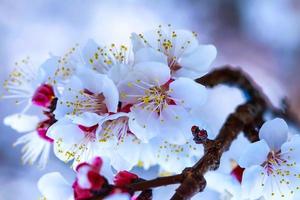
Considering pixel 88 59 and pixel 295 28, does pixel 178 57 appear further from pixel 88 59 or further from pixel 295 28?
pixel 295 28

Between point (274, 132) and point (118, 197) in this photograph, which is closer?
point (118, 197)

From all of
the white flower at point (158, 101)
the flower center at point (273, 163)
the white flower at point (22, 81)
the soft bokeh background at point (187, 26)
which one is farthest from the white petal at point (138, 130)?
the soft bokeh background at point (187, 26)

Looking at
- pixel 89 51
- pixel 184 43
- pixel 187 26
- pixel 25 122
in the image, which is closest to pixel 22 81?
pixel 25 122

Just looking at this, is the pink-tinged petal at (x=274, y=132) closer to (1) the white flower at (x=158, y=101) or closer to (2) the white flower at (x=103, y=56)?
(1) the white flower at (x=158, y=101)

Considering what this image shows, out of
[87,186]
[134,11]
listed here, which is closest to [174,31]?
[87,186]

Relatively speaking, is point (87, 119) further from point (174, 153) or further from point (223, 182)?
point (223, 182)

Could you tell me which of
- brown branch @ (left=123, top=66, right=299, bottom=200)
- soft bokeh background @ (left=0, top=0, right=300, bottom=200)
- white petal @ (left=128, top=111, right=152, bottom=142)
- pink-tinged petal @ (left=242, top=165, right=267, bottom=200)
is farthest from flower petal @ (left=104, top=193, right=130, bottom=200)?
soft bokeh background @ (left=0, top=0, right=300, bottom=200)
